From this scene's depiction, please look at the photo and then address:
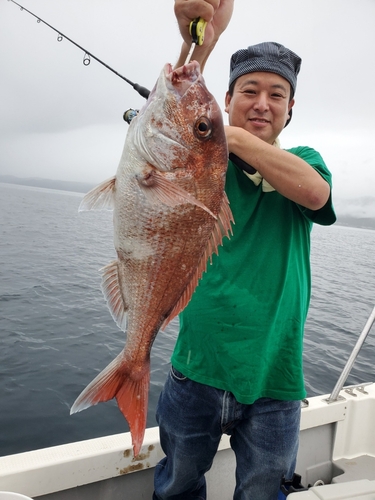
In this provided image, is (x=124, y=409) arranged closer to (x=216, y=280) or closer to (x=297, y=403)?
(x=216, y=280)

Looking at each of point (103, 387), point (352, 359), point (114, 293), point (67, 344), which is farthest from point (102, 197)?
point (67, 344)

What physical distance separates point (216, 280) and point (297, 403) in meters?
0.82

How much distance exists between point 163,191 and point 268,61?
43.0 inches

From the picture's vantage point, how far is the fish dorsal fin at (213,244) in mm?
1759

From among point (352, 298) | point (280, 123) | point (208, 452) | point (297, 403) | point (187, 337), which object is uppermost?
point (280, 123)

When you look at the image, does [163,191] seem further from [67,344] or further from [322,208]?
[67,344]

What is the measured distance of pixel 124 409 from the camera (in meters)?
1.85

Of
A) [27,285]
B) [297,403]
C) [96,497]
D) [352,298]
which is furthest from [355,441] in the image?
[352,298]

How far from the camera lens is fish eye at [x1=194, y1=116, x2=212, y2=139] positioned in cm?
172

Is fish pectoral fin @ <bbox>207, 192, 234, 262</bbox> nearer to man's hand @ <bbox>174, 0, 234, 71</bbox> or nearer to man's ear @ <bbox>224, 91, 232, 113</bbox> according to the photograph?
man's hand @ <bbox>174, 0, 234, 71</bbox>

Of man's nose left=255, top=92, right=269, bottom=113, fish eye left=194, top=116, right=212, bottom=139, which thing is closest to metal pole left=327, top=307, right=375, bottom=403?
man's nose left=255, top=92, right=269, bottom=113

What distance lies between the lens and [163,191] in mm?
1687

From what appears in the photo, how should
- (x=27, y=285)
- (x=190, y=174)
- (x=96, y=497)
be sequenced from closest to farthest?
(x=190, y=174) → (x=96, y=497) → (x=27, y=285)

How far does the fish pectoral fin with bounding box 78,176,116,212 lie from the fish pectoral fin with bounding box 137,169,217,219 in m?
0.18
